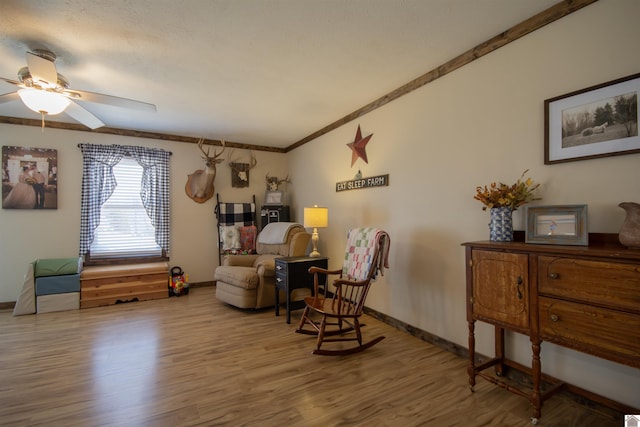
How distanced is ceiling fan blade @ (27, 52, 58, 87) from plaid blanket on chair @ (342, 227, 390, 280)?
110 inches

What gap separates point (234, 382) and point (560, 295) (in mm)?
2095

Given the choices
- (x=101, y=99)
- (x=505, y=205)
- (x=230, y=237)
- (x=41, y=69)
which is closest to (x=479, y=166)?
(x=505, y=205)

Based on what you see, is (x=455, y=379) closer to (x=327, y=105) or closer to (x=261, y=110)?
(x=327, y=105)

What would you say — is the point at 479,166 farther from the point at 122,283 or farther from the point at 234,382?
the point at 122,283

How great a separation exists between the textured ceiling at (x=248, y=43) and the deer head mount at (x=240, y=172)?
177 cm

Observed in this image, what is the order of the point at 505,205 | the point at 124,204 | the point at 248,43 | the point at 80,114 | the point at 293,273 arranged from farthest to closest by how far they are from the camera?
the point at 124,204, the point at 293,273, the point at 80,114, the point at 248,43, the point at 505,205

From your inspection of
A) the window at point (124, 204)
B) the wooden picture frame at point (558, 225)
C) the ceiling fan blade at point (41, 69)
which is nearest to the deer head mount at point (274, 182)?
the window at point (124, 204)

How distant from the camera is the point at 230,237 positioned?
484cm

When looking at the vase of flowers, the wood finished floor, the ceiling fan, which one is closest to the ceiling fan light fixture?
the ceiling fan

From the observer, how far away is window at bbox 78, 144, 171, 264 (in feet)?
14.3

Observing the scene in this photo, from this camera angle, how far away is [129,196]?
4.65 m

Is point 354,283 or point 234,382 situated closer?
point 234,382

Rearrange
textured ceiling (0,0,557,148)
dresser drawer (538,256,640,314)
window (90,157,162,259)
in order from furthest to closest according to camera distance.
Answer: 1. window (90,157,162,259)
2. textured ceiling (0,0,557,148)
3. dresser drawer (538,256,640,314)

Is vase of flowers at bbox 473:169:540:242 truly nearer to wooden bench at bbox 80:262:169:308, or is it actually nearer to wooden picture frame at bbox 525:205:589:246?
wooden picture frame at bbox 525:205:589:246
